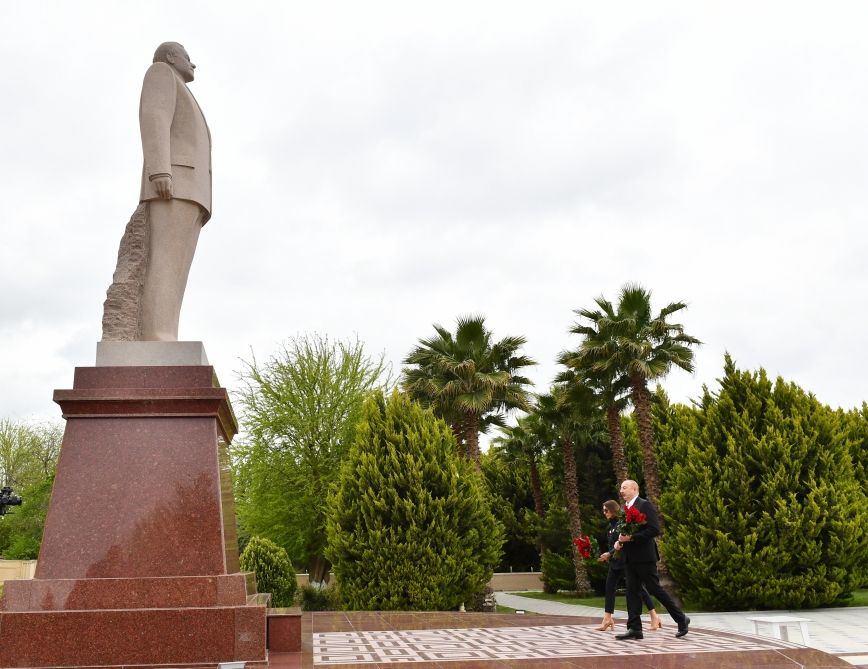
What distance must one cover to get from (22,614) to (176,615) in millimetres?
1039

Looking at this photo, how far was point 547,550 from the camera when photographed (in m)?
30.8

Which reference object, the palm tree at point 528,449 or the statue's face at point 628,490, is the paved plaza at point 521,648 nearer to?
the statue's face at point 628,490

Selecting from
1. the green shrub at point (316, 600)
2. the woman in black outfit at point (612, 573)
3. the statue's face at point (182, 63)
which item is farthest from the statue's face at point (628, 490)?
the green shrub at point (316, 600)

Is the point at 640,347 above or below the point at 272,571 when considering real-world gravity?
above

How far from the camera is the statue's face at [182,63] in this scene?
739 cm

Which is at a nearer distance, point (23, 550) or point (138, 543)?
point (138, 543)

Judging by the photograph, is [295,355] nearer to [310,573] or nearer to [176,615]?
[310,573]

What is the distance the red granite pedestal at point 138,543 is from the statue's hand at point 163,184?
5.47 ft

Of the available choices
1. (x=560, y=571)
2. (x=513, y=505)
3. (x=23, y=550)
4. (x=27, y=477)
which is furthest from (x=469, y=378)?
(x=27, y=477)

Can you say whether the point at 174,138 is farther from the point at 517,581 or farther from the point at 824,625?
the point at 517,581

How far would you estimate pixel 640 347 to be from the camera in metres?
21.9

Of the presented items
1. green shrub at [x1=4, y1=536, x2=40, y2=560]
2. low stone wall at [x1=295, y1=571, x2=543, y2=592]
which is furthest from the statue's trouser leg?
low stone wall at [x1=295, y1=571, x2=543, y2=592]

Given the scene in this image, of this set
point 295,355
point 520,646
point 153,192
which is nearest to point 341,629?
point 520,646

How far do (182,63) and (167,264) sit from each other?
2058mm
